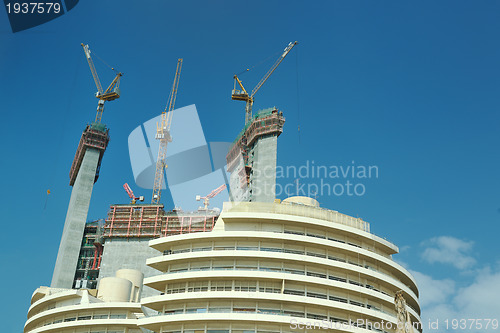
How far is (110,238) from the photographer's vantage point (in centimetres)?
15038

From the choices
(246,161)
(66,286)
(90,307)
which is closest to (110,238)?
(66,286)

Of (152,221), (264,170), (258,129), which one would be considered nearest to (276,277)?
(264,170)

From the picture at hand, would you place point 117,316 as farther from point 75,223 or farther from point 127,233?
point 75,223

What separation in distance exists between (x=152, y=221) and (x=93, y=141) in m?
31.2

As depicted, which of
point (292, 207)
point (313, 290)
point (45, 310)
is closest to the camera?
point (313, 290)

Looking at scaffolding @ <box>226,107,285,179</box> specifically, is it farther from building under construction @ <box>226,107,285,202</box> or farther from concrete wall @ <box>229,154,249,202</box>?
concrete wall @ <box>229,154,249,202</box>

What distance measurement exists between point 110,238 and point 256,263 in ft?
276

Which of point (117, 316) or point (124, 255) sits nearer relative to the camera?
point (117, 316)

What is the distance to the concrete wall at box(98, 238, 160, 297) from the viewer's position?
5684 inches

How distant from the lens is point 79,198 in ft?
503

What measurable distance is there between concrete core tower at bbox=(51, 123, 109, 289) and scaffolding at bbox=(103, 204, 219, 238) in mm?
7759

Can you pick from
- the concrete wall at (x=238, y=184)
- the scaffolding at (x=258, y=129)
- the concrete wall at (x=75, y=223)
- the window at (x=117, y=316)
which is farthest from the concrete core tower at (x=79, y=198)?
the window at (x=117, y=316)

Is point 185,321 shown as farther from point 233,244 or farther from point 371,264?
point 371,264

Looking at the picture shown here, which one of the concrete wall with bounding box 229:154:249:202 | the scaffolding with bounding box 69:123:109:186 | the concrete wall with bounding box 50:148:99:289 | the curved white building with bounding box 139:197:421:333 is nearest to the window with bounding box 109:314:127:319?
the curved white building with bounding box 139:197:421:333
